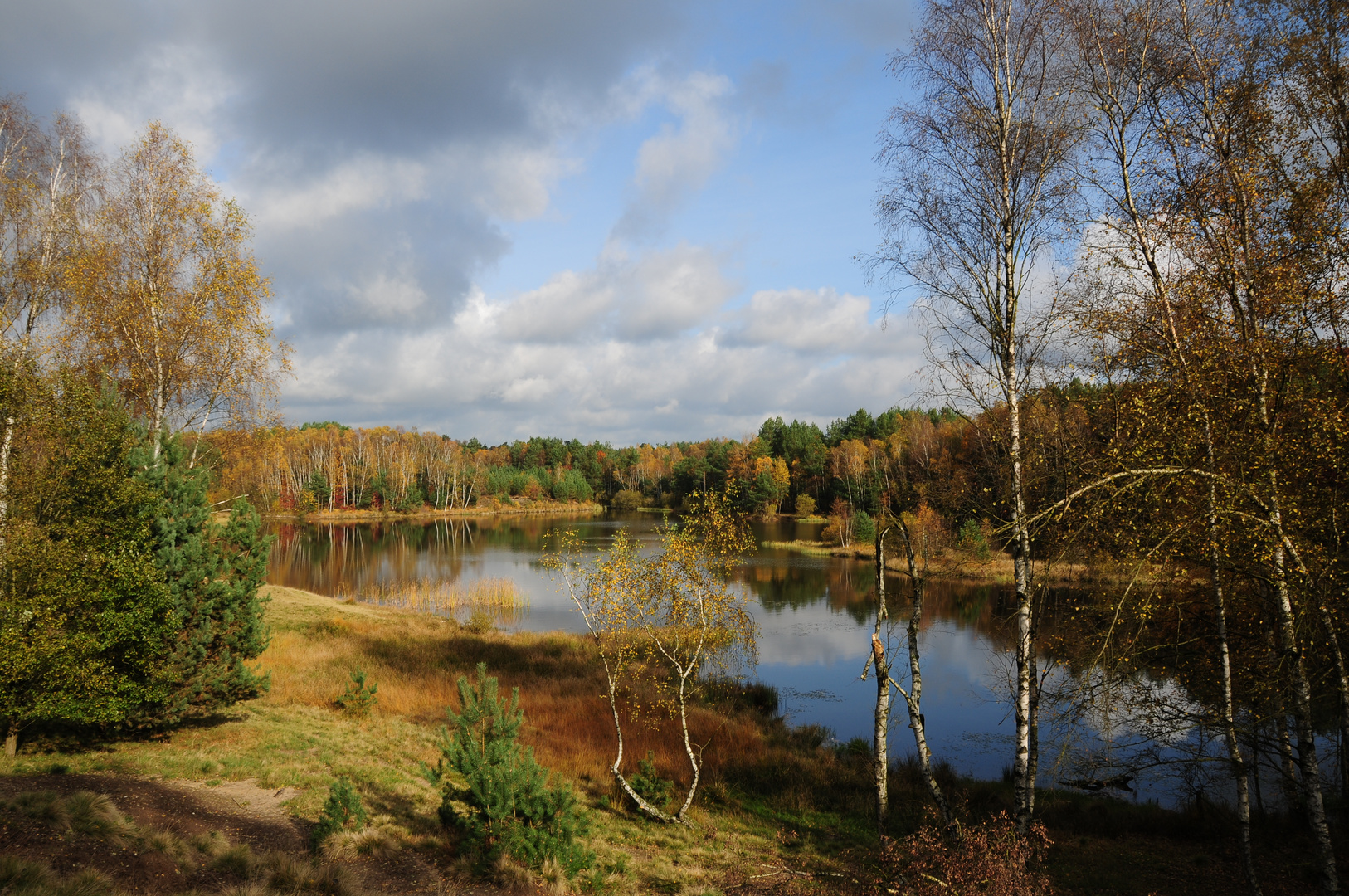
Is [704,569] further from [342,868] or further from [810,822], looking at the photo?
[342,868]

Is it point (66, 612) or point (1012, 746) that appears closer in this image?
point (66, 612)

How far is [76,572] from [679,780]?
11056 millimetres

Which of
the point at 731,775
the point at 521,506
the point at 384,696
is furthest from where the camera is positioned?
the point at 521,506

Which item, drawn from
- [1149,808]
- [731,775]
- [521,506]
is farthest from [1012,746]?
[521,506]

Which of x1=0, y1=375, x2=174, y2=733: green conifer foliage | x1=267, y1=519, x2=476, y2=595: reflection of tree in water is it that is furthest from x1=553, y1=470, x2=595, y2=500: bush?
x1=0, y1=375, x2=174, y2=733: green conifer foliage

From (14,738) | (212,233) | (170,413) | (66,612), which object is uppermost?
(212,233)

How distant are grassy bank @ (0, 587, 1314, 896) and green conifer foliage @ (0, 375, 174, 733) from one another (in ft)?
3.60

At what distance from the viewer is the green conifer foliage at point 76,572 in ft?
28.2

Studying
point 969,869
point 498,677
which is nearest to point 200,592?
point 498,677

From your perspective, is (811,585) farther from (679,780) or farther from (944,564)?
(679,780)

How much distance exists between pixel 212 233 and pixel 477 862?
51.6 feet

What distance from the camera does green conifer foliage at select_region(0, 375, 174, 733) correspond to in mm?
8602

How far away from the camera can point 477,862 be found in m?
8.21

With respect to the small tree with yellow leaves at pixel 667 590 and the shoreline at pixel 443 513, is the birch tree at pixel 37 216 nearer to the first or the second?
the small tree with yellow leaves at pixel 667 590
